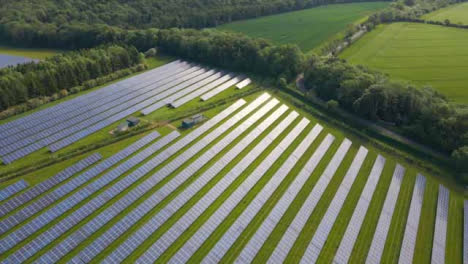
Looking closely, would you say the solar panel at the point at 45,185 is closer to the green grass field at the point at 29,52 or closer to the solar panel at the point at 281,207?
the solar panel at the point at 281,207

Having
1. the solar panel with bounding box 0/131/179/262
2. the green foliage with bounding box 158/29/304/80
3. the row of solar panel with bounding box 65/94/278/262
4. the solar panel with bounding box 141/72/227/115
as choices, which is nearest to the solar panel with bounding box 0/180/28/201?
the solar panel with bounding box 0/131/179/262

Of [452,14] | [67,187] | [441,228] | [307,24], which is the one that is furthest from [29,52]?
[452,14]

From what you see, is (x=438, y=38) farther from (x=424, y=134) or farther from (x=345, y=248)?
(x=345, y=248)

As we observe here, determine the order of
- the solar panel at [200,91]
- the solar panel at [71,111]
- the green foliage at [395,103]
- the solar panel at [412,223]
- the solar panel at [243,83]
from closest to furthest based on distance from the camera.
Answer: the solar panel at [412,223], the solar panel at [71,111], the green foliage at [395,103], the solar panel at [200,91], the solar panel at [243,83]

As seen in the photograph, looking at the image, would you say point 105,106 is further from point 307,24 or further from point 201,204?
point 307,24

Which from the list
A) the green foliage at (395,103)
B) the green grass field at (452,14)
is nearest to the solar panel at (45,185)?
the green foliage at (395,103)

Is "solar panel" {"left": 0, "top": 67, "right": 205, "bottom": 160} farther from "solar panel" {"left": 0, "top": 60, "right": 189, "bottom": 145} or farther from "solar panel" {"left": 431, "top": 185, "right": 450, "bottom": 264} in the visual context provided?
"solar panel" {"left": 431, "top": 185, "right": 450, "bottom": 264}

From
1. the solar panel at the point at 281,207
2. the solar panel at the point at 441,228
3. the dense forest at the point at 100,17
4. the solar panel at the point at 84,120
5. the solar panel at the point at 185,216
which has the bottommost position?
the solar panel at the point at 441,228

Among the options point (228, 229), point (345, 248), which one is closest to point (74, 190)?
point (228, 229)
